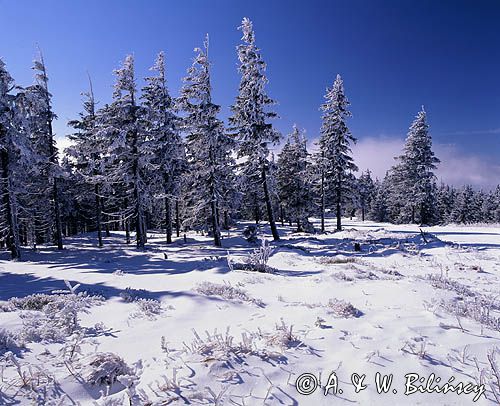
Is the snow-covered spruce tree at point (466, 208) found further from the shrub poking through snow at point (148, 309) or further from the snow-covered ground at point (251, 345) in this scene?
the shrub poking through snow at point (148, 309)

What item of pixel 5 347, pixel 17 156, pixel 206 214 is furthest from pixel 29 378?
pixel 206 214

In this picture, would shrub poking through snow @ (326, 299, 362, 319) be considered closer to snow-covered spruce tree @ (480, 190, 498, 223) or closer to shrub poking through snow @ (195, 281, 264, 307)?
shrub poking through snow @ (195, 281, 264, 307)

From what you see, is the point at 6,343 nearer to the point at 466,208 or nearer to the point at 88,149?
the point at 88,149

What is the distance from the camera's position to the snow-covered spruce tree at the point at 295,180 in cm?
3716

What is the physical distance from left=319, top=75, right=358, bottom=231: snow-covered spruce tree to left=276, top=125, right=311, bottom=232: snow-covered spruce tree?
4.29 metres

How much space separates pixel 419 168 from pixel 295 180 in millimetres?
16070

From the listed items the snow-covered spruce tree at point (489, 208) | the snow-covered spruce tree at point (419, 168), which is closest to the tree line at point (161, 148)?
the snow-covered spruce tree at point (419, 168)

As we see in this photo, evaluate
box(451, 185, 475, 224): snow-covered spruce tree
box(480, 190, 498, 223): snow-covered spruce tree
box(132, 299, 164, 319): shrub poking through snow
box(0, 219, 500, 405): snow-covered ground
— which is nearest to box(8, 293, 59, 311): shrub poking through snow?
box(0, 219, 500, 405): snow-covered ground

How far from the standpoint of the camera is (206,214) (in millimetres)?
29734

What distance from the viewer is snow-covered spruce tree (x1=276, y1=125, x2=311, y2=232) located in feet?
122

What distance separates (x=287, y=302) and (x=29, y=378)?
4.54m

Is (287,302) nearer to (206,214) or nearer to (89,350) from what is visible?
(89,350)

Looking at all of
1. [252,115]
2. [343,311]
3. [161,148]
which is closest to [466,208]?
[252,115]

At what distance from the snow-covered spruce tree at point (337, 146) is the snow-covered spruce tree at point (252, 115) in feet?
36.7
